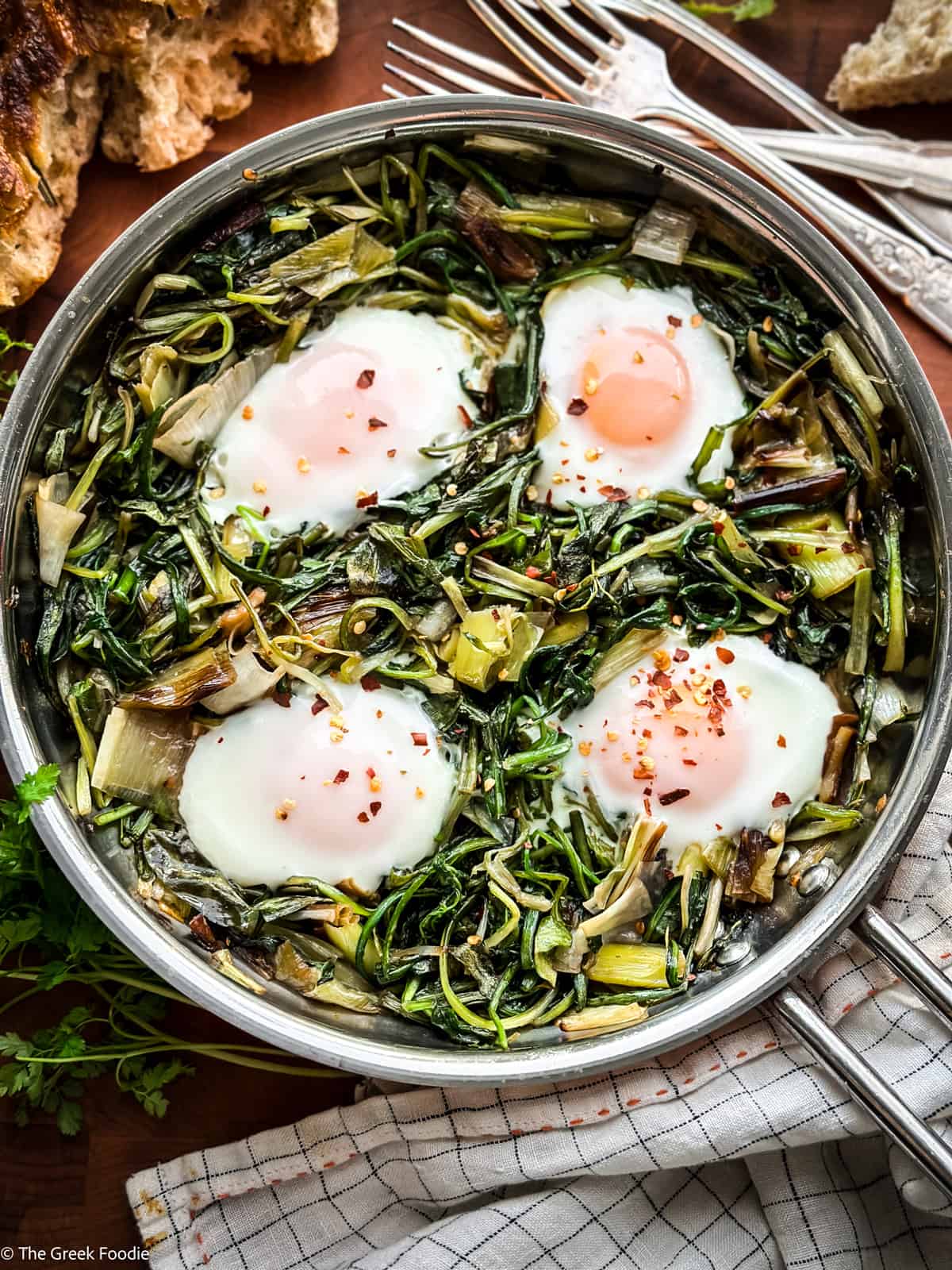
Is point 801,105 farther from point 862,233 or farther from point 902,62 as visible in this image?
point 862,233

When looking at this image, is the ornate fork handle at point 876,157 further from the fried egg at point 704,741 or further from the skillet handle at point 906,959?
the skillet handle at point 906,959

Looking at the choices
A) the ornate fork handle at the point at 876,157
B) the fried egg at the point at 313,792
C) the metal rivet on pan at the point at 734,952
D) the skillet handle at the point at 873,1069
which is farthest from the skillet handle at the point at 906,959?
the ornate fork handle at the point at 876,157

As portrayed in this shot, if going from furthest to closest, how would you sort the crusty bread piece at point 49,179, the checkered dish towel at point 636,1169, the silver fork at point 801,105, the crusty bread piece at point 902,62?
the silver fork at point 801,105 → the crusty bread piece at point 902,62 → the checkered dish towel at point 636,1169 → the crusty bread piece at point 49,179

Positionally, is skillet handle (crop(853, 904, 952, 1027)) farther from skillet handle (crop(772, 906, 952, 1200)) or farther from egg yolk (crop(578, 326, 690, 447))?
egg yolk (crop(578, 326, 690, 447))

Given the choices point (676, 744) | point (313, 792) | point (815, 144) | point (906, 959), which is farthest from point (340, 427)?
point (906, 959)

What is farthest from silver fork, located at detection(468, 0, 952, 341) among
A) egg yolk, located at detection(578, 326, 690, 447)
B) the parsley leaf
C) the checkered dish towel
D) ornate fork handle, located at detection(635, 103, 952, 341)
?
the checkered dish towel

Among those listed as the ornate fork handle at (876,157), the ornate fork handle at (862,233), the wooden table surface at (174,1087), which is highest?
the ornate fork handle at (876,157)

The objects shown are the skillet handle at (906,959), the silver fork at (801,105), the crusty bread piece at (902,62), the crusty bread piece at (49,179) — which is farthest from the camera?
the silver fork at (801,105)

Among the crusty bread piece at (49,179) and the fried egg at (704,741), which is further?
the fried egg at (704,741)
